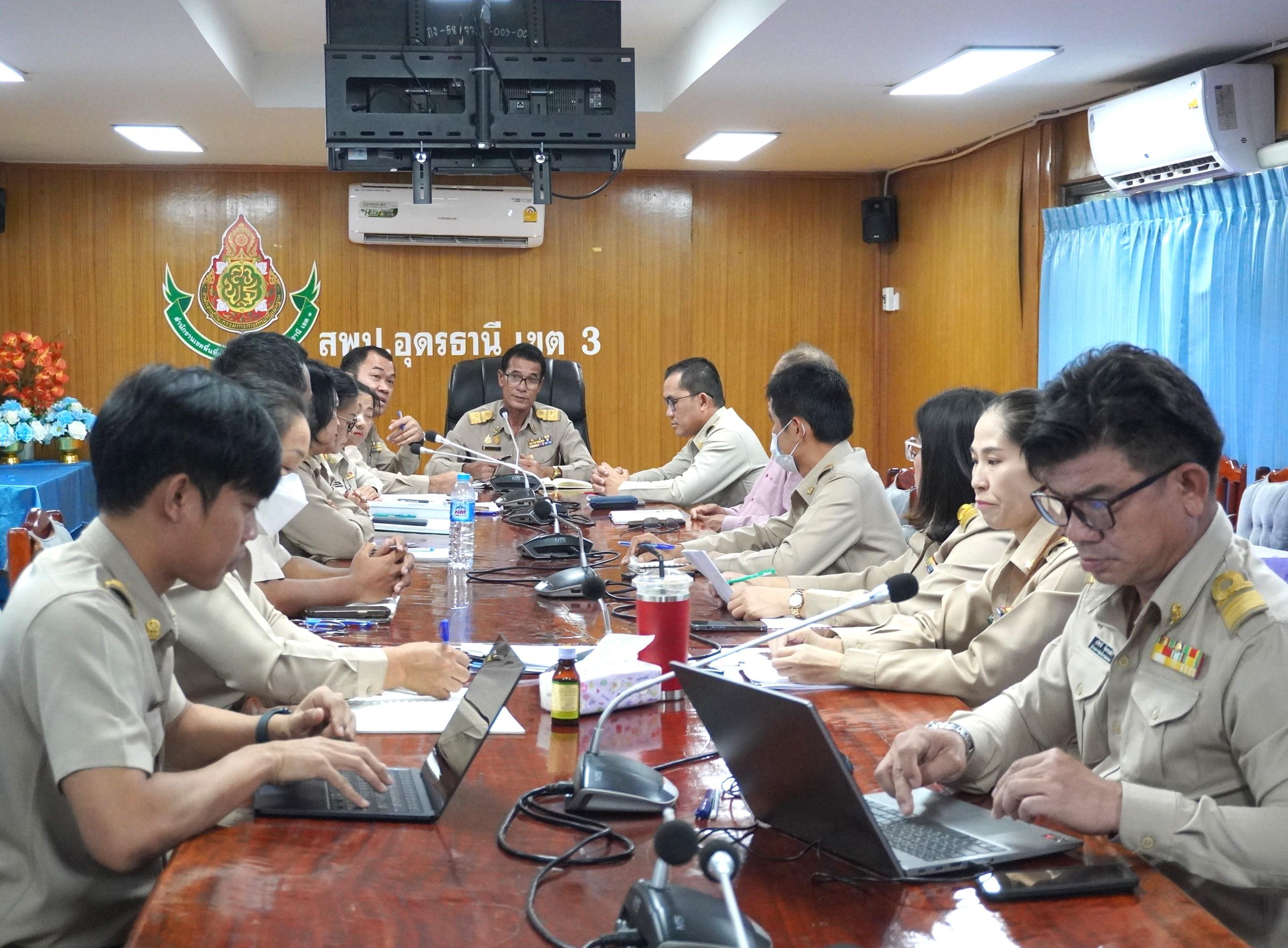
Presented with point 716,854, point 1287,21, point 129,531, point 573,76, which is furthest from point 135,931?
point 1287,21

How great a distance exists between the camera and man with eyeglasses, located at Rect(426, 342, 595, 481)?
5.87 meters

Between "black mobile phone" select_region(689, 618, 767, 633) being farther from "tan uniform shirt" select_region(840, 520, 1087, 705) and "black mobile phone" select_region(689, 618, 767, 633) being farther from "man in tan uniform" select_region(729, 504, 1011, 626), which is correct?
"tan uniform shirt" select_region(840, 520, 1087, 705)

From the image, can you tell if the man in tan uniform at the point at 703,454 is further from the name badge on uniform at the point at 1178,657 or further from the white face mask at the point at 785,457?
the name badge on uniform at the point at 1178,657

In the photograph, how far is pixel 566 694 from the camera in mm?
1781

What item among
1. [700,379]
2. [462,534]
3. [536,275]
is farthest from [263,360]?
[536,275]

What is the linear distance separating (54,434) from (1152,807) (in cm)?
624

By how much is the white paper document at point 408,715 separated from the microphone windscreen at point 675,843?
76 cm

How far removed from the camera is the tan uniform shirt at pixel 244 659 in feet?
6.10

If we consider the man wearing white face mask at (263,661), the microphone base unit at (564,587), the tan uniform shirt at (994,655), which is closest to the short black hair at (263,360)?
the microphone base unit at (564,587)

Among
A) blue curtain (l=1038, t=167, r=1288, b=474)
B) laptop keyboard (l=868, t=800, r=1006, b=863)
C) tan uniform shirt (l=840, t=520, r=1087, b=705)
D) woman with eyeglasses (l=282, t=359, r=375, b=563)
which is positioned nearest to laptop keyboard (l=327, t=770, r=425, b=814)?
laptop keyboard (l=868, t=800, r=1006, b=863)

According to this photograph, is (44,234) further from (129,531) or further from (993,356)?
(129,531)

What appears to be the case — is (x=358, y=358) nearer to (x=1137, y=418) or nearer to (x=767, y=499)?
(x=767, y=499)

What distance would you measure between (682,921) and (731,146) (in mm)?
6098

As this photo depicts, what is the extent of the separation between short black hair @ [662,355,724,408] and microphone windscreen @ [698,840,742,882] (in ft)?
14.7
